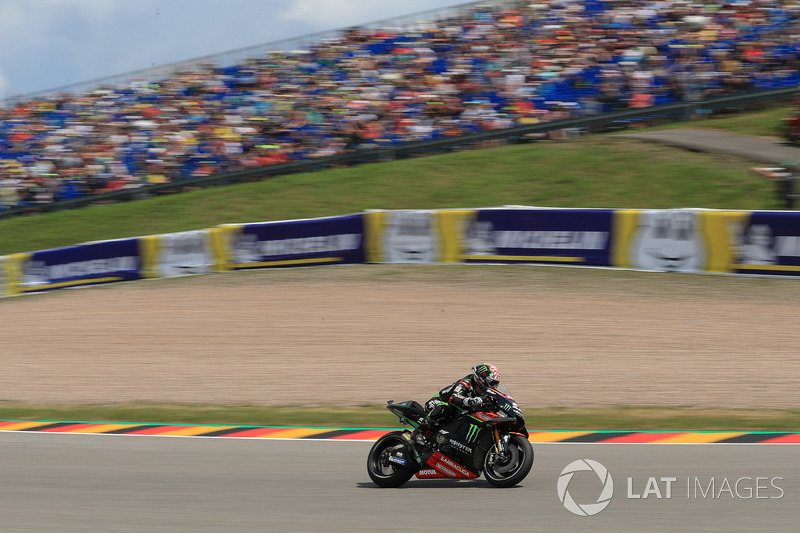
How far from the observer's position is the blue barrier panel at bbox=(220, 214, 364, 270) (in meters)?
17.1

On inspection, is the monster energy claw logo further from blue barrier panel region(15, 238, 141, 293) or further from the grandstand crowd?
the grandstand crowd

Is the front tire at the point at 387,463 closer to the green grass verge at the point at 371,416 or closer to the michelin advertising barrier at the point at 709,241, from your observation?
the green grass verge at the point at 371,416

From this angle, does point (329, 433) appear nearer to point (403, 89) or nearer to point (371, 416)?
point (371, 416)

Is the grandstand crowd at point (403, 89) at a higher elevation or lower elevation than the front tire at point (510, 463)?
higher

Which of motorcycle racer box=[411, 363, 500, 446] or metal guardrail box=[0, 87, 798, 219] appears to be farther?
metal guardrail box=[0, 87, 798, 219]

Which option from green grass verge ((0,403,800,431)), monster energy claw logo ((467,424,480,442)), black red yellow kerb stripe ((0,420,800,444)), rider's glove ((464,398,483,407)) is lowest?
green grass verge ((0,403,800,431))

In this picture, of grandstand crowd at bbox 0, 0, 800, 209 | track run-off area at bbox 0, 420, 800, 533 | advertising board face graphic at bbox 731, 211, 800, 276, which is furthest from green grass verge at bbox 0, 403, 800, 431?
grandstand crowd at bbox 0, 0, 800, 209

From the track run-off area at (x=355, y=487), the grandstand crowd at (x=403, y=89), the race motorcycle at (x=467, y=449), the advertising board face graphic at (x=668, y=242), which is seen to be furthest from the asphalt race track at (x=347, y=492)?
the grandstand crowd at (x=403, y=89)

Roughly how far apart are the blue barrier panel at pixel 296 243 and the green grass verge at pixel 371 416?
24.6 feet

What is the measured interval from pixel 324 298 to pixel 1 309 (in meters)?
7.28

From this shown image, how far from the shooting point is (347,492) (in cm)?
645

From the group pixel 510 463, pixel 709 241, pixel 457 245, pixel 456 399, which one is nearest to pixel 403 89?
pixel 457 245

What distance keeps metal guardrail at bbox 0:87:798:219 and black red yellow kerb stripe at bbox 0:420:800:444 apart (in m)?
14.7

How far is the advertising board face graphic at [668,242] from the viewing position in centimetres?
1421
